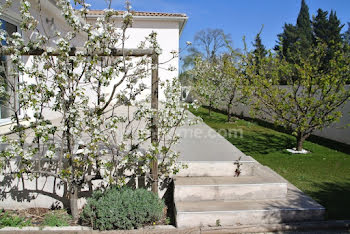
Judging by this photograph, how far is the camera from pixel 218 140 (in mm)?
6457

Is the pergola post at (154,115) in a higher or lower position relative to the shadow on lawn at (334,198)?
higher

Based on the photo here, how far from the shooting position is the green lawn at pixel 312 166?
14.9 feet

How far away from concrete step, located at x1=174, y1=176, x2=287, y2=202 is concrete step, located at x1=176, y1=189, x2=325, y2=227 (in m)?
0.09

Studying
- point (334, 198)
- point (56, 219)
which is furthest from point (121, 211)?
point (334, 198)

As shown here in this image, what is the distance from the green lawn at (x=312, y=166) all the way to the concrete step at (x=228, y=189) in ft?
2.71

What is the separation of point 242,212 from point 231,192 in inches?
16.3

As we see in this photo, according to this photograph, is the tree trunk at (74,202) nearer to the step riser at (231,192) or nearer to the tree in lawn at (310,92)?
the step riser at (231,192)

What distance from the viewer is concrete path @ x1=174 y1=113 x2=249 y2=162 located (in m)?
4.84

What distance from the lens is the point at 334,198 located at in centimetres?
455

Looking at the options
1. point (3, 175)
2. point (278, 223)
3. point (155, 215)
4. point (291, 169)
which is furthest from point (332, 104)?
point (3, 175)

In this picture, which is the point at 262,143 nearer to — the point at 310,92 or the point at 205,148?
the point at 310,92

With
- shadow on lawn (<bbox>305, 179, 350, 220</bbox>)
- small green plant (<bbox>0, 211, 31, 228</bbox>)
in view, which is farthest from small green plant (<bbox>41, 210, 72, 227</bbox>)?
shadow on lawn (<bbox>305, 179, 350, 220</bbox>)

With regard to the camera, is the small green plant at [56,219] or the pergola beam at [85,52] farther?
the small green plant at [56,219]

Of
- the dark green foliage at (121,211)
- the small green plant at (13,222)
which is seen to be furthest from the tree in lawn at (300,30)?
the small green plant at (13,222)
